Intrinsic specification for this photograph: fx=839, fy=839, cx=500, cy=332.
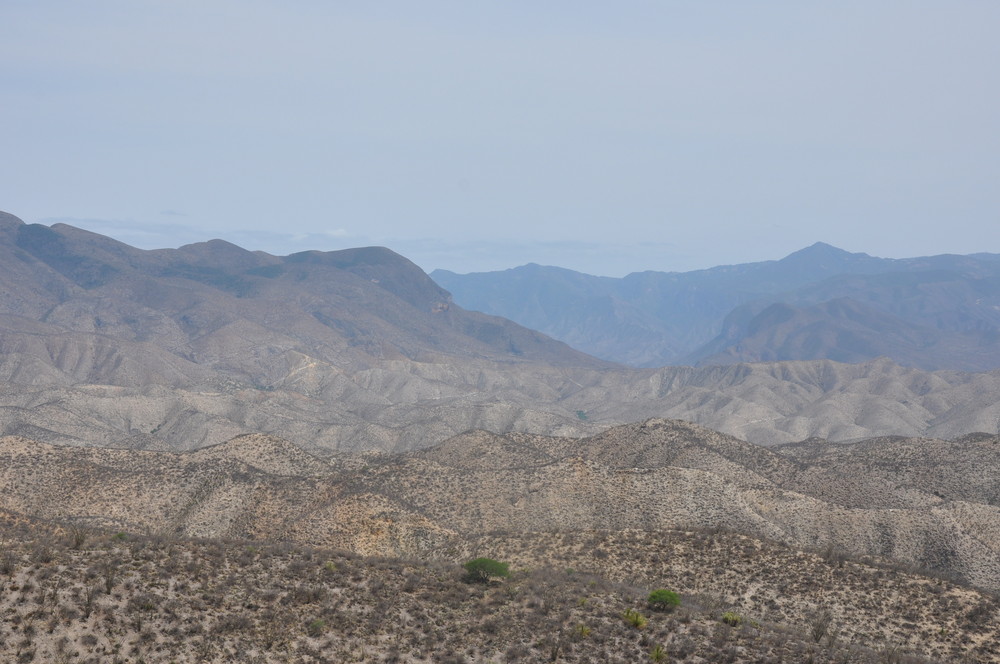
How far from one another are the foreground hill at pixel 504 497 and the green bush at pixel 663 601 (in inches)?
652

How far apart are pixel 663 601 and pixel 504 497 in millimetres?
30703

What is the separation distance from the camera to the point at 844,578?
38375mm

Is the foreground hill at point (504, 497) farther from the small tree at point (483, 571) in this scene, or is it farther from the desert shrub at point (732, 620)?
the desert shrub at point (732, 620)

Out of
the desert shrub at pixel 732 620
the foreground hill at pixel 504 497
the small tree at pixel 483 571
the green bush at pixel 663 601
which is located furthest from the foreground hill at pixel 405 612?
the foreground hill at pixel 504 497

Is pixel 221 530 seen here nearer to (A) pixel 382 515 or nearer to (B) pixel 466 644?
(A) pixel 382 515

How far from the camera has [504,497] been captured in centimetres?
6112

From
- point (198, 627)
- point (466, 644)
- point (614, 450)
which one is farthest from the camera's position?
point (614, 450)

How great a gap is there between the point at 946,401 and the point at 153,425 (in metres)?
175

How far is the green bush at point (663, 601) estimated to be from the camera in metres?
30.9

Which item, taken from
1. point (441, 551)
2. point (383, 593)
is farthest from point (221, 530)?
point (383, 593)

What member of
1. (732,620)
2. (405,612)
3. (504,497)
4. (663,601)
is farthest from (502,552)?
(732,620)

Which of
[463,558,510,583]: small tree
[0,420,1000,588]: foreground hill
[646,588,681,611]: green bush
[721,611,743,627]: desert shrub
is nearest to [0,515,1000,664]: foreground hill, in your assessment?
[721,611,743,627]: desert shrub

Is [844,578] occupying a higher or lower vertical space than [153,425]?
higher

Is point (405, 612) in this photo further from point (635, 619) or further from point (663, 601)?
point (663, 601)
